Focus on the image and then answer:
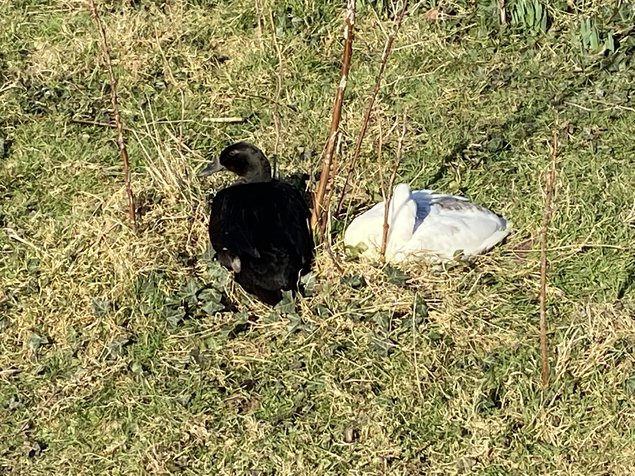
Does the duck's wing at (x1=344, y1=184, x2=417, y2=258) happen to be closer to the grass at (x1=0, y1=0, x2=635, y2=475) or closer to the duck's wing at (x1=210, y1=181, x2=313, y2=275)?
the grass at (x1=0, y1=0, x2=635, y2=475)

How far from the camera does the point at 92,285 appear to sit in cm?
508

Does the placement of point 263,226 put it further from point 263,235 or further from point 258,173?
point 258,173

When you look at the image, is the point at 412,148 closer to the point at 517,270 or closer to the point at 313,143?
the point at 313,143

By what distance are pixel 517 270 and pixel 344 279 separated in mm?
814

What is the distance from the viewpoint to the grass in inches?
173

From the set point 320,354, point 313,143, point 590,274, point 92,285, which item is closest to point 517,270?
point 590,274

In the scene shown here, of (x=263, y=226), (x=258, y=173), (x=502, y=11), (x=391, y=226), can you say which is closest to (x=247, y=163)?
(x=258, y=173)

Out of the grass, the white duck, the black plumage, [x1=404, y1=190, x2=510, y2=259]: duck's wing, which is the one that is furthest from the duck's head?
[x1=404, y1=190, x2=510, y2=259]: duck's wing

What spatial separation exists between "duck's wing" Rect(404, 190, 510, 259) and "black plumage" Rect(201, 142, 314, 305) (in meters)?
0.53

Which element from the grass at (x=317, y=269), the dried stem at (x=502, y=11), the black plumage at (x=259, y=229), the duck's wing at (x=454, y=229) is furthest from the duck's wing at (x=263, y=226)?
the dried stem at (x=502, y=11)

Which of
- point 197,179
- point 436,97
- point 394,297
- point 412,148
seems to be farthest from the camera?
point 436,97

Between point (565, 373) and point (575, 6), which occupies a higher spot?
point (575, 6)

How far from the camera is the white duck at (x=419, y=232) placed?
5059 millimetres

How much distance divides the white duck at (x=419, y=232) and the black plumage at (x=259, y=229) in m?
0.28
